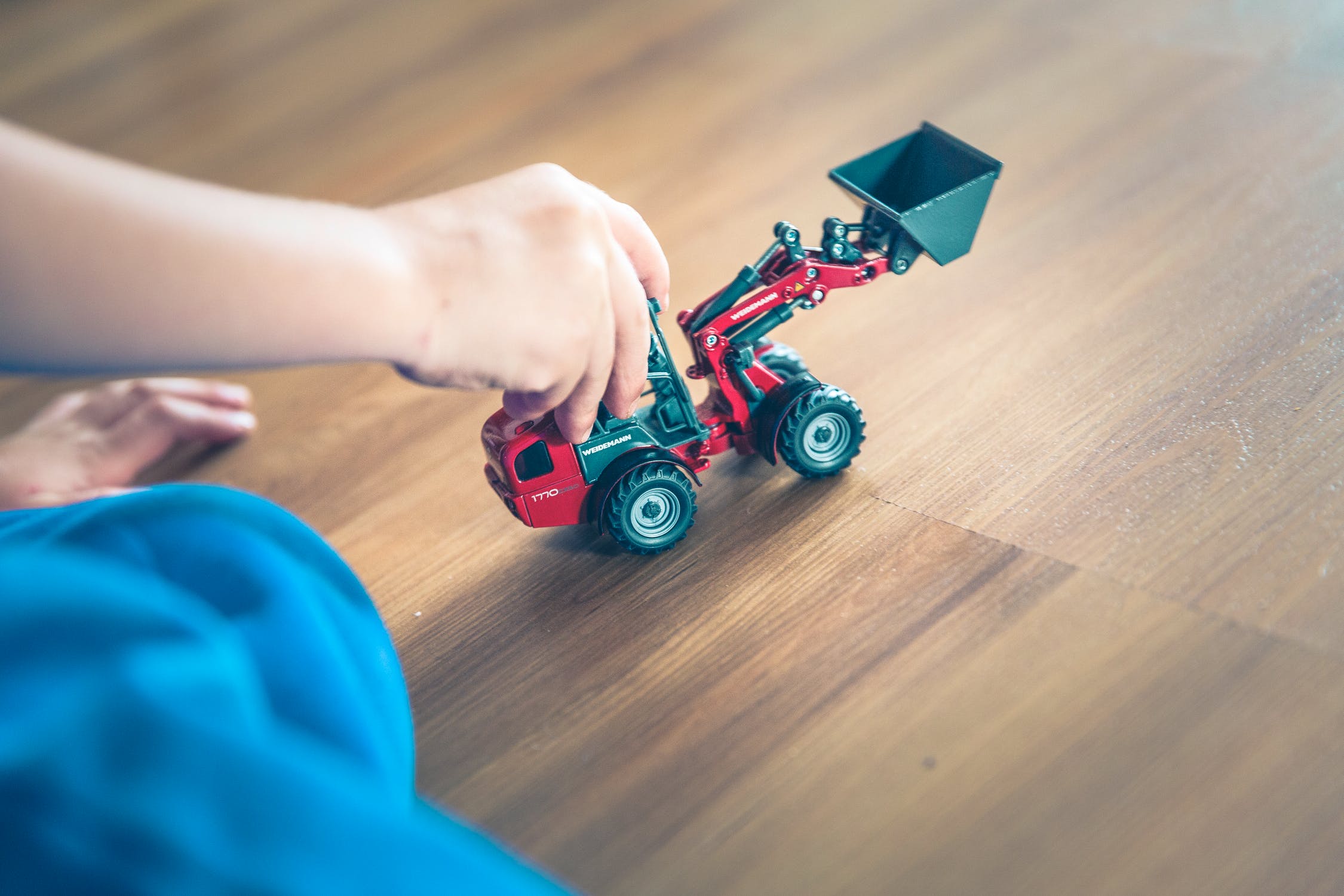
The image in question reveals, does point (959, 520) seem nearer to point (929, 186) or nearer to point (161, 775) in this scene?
point (929, 186)

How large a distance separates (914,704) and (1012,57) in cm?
92

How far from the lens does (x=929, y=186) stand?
0.78 meters

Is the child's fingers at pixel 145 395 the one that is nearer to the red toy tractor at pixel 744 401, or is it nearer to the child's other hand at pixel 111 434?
the child's other hand at pixel 111 434

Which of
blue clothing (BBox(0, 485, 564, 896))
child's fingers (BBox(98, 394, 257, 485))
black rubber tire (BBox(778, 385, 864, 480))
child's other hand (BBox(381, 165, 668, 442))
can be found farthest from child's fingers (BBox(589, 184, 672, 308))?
child's fingers (BBox(98, 394, 257, 485))

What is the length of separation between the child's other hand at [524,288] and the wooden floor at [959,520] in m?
0.19

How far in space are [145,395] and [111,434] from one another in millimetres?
48

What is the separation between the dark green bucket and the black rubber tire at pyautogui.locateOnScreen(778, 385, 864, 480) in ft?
0.38

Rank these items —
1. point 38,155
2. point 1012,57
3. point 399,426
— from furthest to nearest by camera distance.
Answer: point 1012,57, point 399,426, point 38,155

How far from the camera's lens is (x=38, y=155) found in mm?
422

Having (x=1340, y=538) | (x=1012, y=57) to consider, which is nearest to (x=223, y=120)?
(x=1012, y=57)

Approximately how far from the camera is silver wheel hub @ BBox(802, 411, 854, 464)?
2.48 feet

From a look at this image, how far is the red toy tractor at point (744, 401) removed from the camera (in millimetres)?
723

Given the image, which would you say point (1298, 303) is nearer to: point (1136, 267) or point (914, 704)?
point (1136, 267)

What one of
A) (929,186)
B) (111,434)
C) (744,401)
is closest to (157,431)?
(111,434)
